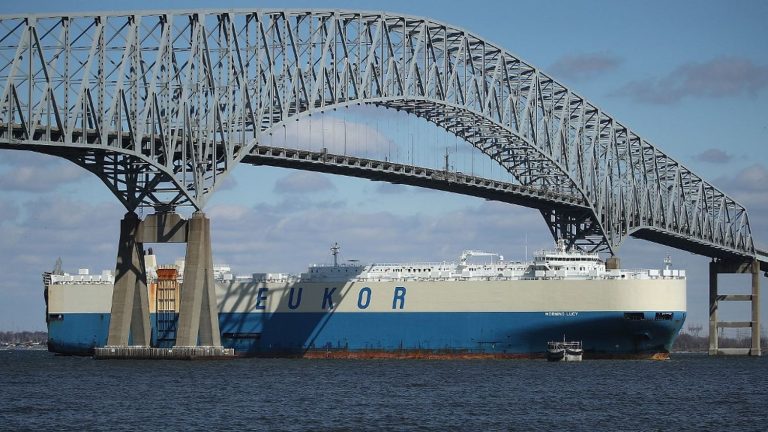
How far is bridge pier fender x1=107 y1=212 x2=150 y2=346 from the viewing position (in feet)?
279

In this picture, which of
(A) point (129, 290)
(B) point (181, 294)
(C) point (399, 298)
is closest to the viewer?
(B) point (181, 294)

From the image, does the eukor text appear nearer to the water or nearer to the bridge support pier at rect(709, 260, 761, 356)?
the water

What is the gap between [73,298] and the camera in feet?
372

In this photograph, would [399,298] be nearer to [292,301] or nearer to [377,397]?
[292,301]

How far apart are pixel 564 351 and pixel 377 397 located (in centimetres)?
3491

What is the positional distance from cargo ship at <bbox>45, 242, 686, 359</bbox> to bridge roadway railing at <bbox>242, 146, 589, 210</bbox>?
6.51 meters

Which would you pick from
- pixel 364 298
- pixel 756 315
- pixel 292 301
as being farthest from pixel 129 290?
pixel 756 315

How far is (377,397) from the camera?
209 ft

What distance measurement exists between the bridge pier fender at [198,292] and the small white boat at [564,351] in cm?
2426

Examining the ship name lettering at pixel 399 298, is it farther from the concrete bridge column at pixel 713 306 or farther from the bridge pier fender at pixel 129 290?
the concrete bridge column at pixel 713 306

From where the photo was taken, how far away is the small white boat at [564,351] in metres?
96.2

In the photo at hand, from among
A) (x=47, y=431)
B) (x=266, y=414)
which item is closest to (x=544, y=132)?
(x=266, y=414)

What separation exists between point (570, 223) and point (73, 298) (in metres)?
43.1

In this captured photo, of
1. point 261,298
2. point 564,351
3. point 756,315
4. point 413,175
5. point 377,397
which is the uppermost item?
point 413,175
